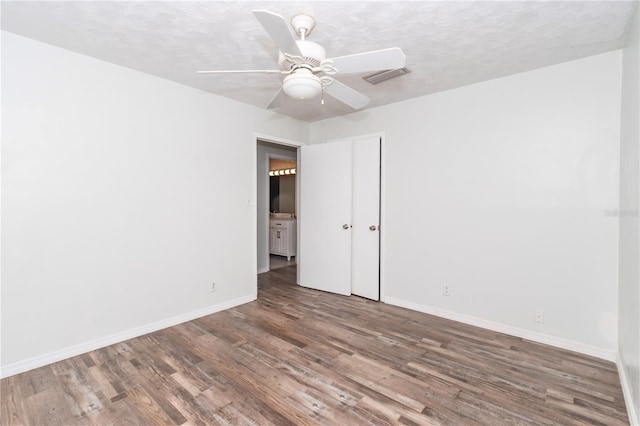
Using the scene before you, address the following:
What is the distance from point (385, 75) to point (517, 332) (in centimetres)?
281

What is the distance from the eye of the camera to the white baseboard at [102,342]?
7.72ft

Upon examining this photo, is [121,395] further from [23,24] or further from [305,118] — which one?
[305,118]

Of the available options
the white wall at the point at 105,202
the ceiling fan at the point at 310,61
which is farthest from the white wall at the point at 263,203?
the ceiling fan at the point at 310,61

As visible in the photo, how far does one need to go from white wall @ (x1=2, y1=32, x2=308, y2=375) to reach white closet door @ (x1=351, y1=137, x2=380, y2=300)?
158 centimetres

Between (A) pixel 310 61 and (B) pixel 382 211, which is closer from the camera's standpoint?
(A) pixel 310 61

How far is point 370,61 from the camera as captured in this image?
191cm

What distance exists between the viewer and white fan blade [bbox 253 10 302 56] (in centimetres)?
143

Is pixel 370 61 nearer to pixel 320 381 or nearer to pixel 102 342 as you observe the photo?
pixel 320 381

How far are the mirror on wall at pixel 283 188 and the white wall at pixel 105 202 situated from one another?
160 inches

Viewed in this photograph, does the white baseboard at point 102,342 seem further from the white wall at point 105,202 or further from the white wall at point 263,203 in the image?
the white wall at point 263,203

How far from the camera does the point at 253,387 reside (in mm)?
2184

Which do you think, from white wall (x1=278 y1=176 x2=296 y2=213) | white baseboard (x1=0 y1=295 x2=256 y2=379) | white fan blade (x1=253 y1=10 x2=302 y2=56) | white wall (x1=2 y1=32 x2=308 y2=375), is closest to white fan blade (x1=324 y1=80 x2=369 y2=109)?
white fan blade (x1=253 y1=10 x2=302 y2=56)

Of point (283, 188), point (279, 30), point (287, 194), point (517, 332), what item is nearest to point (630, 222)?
point (517, 332)

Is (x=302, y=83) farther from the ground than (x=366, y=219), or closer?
farther from the ground
